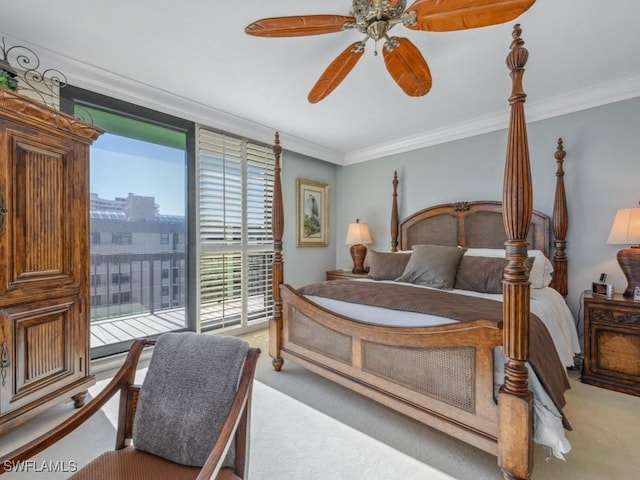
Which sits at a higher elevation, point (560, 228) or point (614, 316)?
point (560, 228)

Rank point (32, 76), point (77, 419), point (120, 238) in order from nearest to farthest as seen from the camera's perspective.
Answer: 1. point (77, 419)
2. point (32, 76)
3. point (120, 238)

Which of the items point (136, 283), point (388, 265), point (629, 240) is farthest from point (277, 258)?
point (629, 240)

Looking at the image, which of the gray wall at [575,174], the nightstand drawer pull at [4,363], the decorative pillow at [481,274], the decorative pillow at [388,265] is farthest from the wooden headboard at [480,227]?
the nightstand drawer pull at [4,363]

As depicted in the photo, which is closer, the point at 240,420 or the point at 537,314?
the point at 240,420

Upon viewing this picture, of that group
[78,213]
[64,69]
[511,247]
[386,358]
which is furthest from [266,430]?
[64,69]

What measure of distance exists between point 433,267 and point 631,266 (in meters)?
1.51

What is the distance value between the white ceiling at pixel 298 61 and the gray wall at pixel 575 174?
0.17 meters

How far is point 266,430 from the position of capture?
6.41 feet

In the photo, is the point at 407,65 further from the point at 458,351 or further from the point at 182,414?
the point at 182,414

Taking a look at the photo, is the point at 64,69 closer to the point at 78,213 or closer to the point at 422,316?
the point at 78,213

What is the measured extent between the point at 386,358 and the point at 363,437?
0.48m

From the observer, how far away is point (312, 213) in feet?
15.6

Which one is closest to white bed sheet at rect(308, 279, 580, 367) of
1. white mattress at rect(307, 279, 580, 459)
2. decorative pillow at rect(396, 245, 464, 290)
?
white mattress at rect(307, 279, 580, 459)

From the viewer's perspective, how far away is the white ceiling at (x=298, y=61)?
1.90 m
